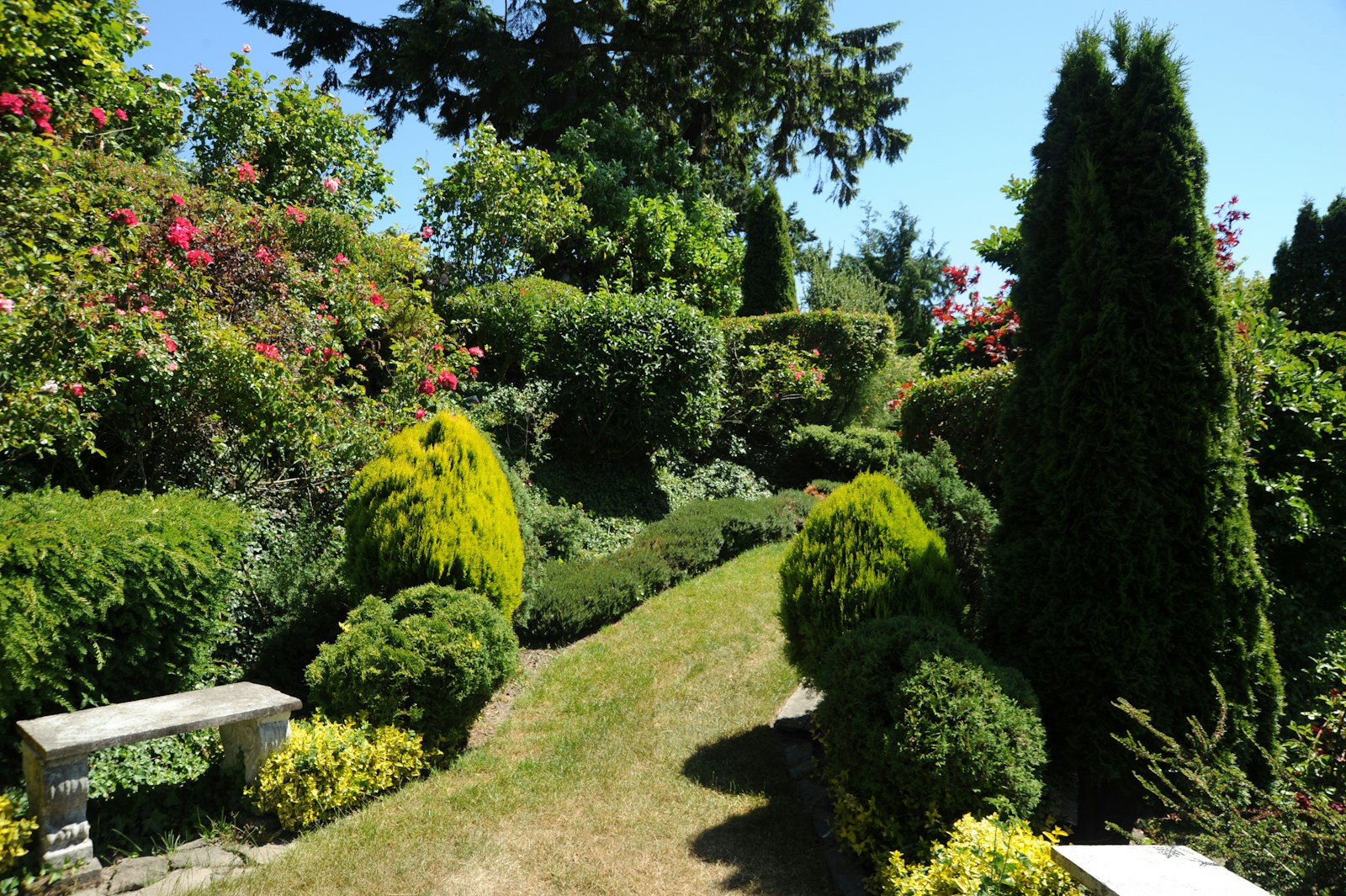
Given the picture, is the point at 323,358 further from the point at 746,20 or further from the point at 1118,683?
the point at 746,20

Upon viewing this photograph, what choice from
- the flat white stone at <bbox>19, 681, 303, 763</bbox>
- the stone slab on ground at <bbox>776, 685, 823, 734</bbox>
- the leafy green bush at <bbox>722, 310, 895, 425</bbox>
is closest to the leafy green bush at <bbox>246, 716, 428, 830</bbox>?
the flat white stone at <bbox>19, 681, 303, 763</bbox>

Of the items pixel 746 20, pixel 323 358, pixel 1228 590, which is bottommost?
pixel 1228 590

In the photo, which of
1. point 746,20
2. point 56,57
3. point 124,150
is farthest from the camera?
point 746,20

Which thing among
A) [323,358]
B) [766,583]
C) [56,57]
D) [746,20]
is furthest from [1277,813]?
[746,20]

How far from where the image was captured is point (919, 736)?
11.7 feet

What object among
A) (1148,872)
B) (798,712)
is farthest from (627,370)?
(1148,872)

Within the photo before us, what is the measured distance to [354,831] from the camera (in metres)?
4.11

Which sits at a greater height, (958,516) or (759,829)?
(958,516)

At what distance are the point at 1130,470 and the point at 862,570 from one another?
1538 millimetres

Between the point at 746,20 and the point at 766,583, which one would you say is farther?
the point at 746,20

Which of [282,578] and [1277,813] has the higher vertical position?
[282,578]

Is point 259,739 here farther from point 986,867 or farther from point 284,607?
point 986,867

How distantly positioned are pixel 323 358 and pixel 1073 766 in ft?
21.9

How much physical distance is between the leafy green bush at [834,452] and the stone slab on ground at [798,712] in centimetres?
757
